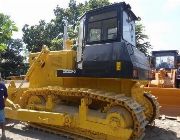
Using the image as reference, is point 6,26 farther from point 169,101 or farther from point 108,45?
point 169,101

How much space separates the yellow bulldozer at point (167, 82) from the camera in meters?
12.5

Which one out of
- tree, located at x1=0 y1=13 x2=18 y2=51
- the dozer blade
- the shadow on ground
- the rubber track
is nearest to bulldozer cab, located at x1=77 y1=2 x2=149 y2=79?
the rubber track

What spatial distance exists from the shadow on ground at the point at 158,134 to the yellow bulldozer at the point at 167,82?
1973 mm

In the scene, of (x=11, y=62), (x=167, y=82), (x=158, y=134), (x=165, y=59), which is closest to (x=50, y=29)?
(x=11, y=62)

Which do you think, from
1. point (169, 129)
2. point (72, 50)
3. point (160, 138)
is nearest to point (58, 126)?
point (72, 50)

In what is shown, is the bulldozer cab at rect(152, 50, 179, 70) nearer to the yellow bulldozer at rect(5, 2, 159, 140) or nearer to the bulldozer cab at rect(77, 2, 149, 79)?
the yellow bulldozer at rect(5, 2, 159, 140)

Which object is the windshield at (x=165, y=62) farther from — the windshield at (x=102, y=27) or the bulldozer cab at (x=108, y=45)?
Answer: the windshield at (x=102, y=27)

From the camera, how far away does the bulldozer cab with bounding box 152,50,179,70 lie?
57.0 feet

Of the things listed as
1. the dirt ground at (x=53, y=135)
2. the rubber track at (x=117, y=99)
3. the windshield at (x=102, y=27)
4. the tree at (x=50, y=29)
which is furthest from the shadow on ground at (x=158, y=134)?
the tree at (x=50, y=29)

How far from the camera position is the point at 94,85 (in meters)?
8.65

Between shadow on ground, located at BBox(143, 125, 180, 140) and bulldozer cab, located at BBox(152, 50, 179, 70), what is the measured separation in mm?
7784

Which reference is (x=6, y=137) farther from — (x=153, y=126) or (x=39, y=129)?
(x=153, y=126)

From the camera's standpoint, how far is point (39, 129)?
9250 mm

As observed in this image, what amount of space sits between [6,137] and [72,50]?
2916 mm
